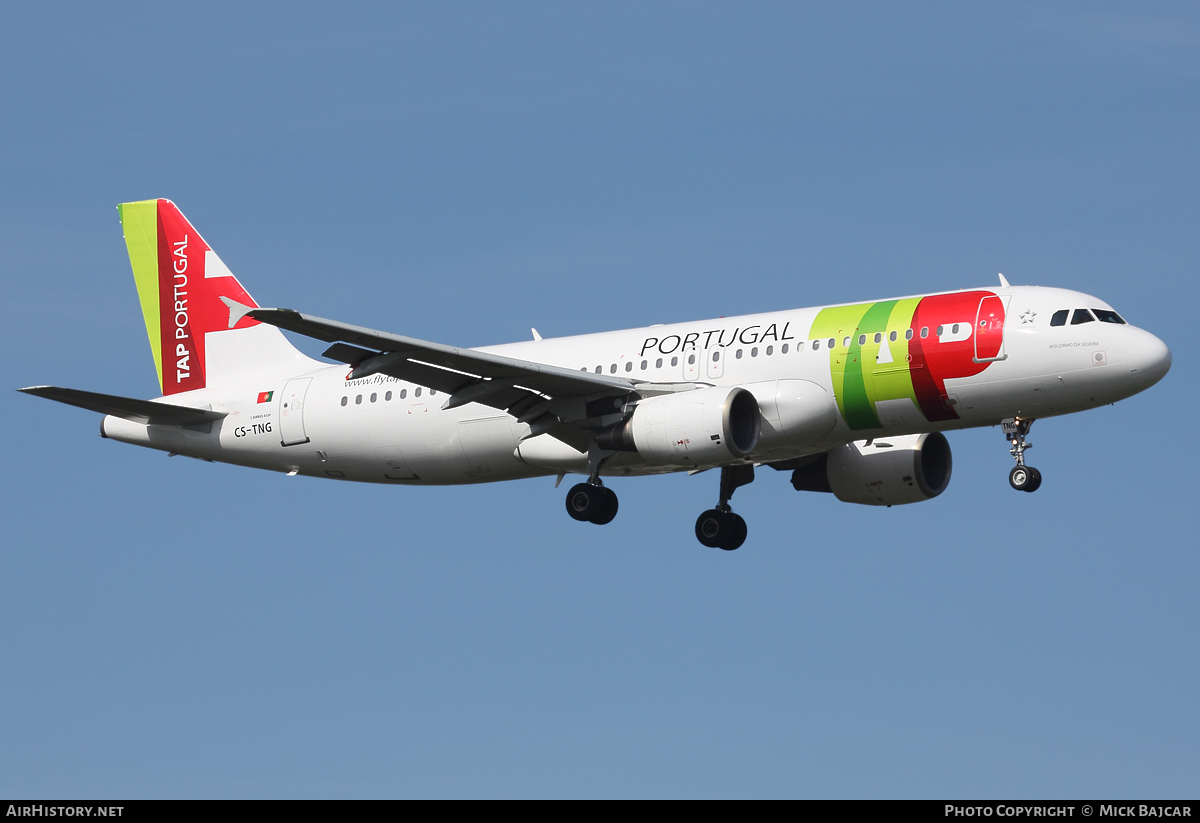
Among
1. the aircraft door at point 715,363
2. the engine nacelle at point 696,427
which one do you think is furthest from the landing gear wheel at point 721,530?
the aircraft door at point 715,363

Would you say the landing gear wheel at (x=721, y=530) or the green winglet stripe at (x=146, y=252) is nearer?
the landing gear wheel at (x=721, y=530)

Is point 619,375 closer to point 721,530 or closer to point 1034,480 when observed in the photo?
point 721,530

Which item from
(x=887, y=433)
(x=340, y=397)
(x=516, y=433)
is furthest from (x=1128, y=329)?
(x=340, y=397)

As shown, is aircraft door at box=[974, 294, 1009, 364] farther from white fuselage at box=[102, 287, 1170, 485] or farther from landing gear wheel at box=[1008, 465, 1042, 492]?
landing gear wheel at box=[1008, 465, 1042, 492]

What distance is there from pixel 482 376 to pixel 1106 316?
45.2ft

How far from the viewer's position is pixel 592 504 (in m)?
38.9

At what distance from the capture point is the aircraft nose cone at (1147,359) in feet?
116

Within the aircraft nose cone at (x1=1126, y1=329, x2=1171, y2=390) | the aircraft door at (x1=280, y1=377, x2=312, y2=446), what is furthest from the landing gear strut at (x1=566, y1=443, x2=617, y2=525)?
the aircraft nose cone at (x1=1126, y1=329, x2=1171, y2=390)

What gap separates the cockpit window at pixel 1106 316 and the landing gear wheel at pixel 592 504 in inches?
460

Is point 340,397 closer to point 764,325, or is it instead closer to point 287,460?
point 287,460

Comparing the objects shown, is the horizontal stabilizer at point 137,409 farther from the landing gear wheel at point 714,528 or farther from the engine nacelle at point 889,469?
the engine nacelle at point 889,469

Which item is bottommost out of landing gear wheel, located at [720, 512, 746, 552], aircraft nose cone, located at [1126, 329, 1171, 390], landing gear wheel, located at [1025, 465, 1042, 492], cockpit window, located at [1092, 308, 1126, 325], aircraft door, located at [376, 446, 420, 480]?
landing gear wheel, located at [1025, 465, 1042, 492]

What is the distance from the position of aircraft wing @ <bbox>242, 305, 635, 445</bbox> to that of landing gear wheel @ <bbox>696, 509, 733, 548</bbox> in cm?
534

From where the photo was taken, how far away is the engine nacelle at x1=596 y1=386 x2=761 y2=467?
36625mm
